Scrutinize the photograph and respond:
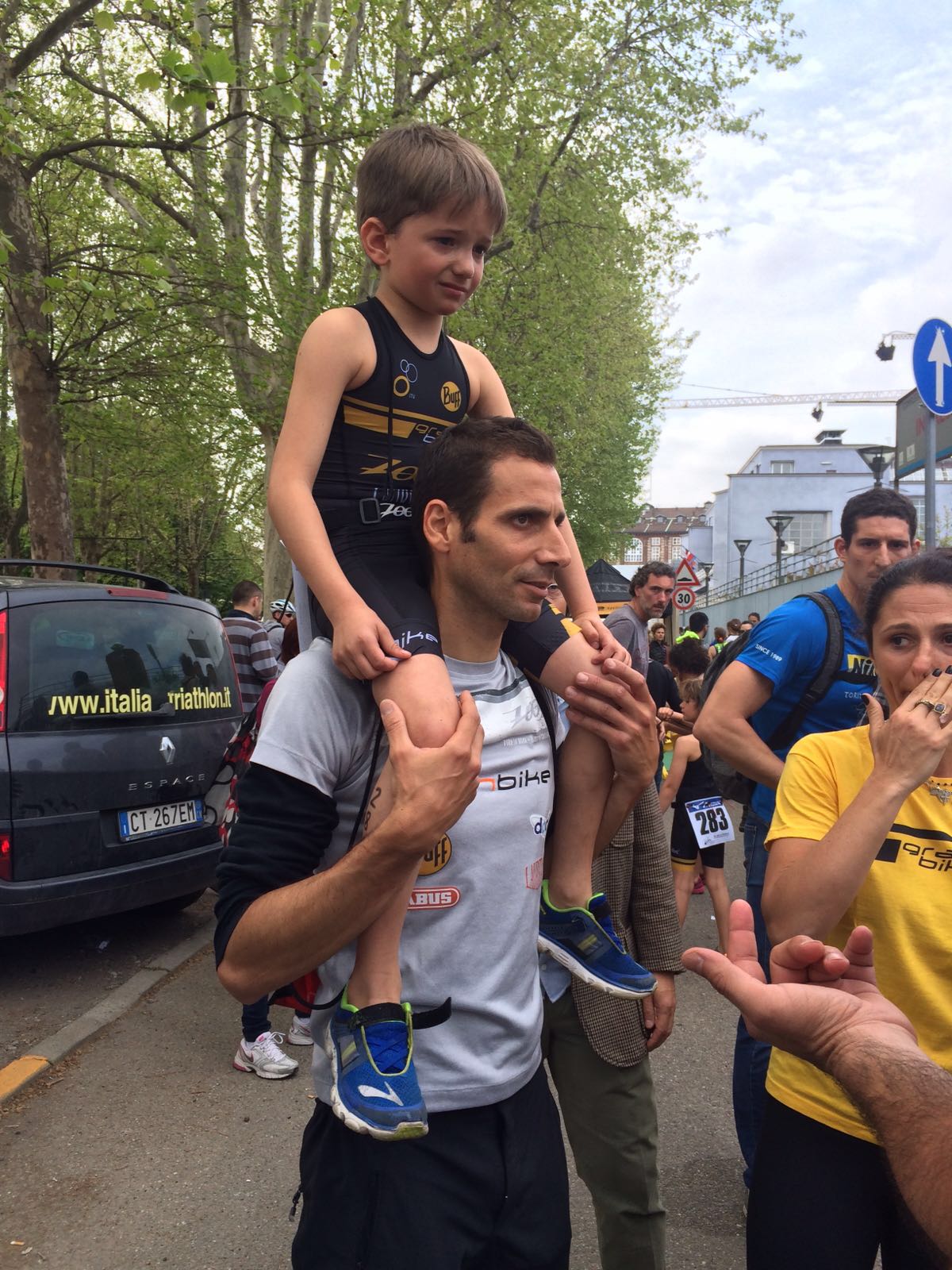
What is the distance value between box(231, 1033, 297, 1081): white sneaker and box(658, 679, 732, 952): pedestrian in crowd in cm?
268

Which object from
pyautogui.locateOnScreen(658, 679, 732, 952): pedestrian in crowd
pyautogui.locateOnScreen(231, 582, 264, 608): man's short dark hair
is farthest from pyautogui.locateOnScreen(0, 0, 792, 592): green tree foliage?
pyautogui.locateOnScreen(658, 679, 732, 952): pedestrian in crowd

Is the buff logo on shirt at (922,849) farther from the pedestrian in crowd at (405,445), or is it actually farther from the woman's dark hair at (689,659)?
the woman's dark hair at (689,659)

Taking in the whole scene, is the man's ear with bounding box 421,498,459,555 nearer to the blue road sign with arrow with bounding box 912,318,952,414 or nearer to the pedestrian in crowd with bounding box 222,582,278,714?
the blue road sign with arrow with bounding box 912,318,952,414

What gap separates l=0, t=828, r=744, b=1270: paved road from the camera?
305cm

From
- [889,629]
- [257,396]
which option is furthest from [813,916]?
[257,396]

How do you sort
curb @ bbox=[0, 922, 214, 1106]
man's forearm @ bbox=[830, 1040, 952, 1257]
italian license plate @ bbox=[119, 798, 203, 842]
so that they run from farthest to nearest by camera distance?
italian license plate @ bbox=[119, 798, 203, 842] → curb @ bbox=[0, 922, 214, 1106] → man's forearm @ bbox=[830, 1040, 952, 1257]

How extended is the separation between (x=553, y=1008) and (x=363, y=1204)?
941 mm

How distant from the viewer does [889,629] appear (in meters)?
2.22

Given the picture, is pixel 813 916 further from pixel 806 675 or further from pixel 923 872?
pixel 806 675

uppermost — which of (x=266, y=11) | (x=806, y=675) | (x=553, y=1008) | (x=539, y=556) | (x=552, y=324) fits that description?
(x=266, y=11)

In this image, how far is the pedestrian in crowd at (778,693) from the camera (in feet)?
10.2

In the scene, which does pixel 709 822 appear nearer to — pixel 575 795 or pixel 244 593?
pixel 575 795

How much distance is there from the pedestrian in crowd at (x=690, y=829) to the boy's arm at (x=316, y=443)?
4498mm

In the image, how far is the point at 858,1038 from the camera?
146 cm
